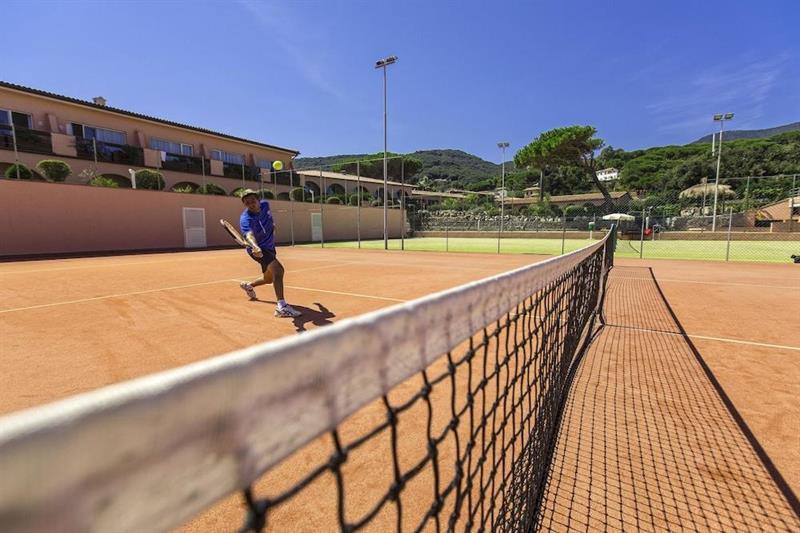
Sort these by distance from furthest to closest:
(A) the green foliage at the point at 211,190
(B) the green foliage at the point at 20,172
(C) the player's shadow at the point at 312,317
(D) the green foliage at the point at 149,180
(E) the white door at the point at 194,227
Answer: (A) the green foliage at the point at 211,190, (E) the white door at the point at 194,227, (D) the green foliage at the point at 149,180, (B) the green foliage at the point at 20,172, (C) the player's shadow at the point at 312,317

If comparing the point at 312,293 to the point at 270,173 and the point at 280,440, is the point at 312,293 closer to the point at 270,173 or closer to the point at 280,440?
the point at 280,440

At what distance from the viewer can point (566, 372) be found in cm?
359

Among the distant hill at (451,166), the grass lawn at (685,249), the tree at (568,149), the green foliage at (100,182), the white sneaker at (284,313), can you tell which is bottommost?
the grass lawn at (685,249)

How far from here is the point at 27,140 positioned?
1814 centimetres

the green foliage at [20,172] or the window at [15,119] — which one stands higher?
the window at [15,119]

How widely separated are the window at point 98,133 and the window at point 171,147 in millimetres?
1532

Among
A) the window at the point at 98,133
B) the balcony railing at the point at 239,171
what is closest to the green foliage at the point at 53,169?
the window at the point at 98,133

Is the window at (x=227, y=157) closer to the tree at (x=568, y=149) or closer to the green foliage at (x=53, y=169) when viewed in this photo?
the green foliage at (x=53, y=169)

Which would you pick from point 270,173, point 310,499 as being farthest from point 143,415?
point 270,173

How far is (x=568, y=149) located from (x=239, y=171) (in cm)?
3707

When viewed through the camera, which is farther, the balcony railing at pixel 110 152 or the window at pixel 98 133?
the window at pixel 98 133

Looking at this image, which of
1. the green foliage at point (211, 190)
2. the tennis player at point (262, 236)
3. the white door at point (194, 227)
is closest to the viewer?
the tennis player at point (262, 236)

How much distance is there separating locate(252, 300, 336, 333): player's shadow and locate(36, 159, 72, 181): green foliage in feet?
55.0

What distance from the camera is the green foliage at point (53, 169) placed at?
16.6 m
